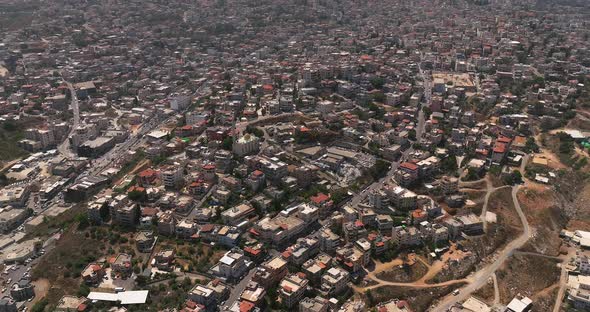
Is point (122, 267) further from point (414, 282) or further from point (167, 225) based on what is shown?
point (414, 282)

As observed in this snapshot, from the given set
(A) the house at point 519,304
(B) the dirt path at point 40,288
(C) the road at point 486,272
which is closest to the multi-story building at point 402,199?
(C) the road at point 486,272

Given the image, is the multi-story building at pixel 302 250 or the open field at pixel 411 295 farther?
the multi-story building at pixel 302 250

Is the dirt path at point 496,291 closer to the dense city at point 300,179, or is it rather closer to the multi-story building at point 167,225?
the dense city at point 300,179

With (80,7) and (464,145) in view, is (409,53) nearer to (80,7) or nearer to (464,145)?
(464,145)

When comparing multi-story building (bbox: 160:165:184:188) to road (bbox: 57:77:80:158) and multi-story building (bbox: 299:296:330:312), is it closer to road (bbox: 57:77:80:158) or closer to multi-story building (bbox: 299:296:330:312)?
road (bbox: 57:77:80:158)

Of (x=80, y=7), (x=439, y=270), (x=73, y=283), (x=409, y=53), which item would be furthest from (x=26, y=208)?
(x=80, y=7)

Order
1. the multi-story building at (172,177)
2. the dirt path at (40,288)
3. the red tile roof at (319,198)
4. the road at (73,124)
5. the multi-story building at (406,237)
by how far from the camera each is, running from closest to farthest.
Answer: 1. the dirt path at (40,288)
2. the multi-story building at (406,237)
3. the red tile roof at (319,198)
4. the multi-story building at (172,177)
5. the road at (73,124)
